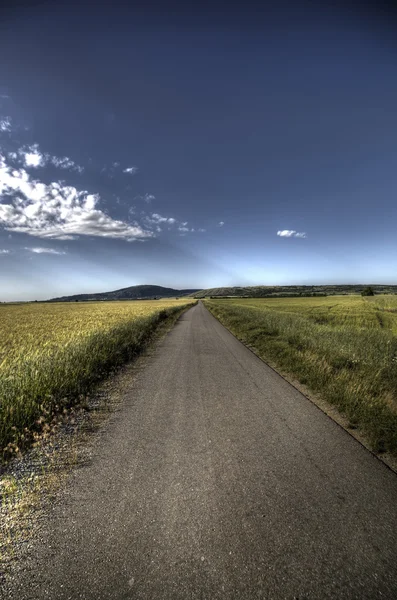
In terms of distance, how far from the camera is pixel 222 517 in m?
2.80

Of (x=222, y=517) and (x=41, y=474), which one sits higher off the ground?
(x=41, y=474)

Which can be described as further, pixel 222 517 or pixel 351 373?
pixel 351 373

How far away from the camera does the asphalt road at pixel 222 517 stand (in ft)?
6.99

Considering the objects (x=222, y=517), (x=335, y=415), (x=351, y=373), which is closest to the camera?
(x=222, y=517)

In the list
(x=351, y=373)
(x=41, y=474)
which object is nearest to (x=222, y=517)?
(x=41, y=474)

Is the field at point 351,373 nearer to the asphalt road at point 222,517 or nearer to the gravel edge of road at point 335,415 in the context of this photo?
the gravel edge of road at point 335,415

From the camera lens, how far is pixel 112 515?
2805mm

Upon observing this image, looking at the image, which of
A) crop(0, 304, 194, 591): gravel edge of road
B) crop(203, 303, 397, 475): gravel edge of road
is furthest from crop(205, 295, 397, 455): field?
crop(0, 304, 194, 591): gravel edge of road

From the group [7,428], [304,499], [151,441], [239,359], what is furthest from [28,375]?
[239,359]

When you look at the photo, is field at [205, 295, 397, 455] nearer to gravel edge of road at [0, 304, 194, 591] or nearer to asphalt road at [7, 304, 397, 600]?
→ asphalt road at [7, 304, 397, 600]

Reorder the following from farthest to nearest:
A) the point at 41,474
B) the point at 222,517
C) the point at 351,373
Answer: the point at 351,373 → the point at 41,474 → the point at 222,517

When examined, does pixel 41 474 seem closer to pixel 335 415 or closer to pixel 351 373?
pixel 335 415

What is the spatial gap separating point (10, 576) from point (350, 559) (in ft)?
9.79

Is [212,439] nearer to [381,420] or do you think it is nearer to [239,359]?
[381,420]
